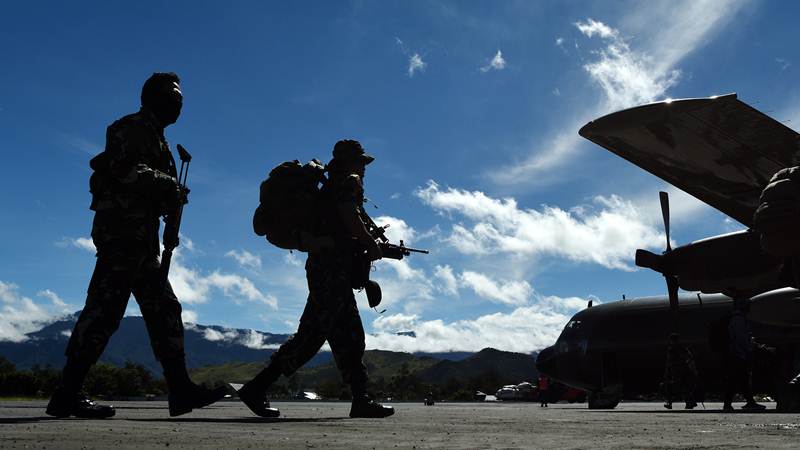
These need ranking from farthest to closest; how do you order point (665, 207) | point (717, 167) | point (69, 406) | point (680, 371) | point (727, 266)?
point (680, 371) → point (665, 207) → point (717, 167) → point (727, 266) → point (69, 406)

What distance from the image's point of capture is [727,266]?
34.7ft

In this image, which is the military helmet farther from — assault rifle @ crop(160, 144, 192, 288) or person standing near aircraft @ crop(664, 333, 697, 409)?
person standing near aircraft @ crop(664, 333, 697, 409)

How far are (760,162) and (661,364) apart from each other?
13.8 metres

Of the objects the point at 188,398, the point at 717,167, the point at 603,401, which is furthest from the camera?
the point at 603,401

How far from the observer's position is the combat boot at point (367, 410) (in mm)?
6660

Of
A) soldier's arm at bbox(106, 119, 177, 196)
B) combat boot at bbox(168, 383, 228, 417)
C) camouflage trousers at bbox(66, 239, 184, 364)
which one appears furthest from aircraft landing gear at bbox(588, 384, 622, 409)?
soldier's arm at bbox(106, 119, 177, 196)

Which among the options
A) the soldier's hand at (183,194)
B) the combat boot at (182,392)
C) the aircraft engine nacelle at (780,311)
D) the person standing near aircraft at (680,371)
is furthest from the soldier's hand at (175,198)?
the person standing near aircraft at (680,371)

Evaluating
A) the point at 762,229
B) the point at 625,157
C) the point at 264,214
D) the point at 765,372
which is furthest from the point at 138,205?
the point at 765,372

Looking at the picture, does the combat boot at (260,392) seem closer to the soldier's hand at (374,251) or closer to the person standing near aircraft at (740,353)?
the soldier's hand at (374,251)

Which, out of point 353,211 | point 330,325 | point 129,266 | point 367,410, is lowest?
point 367,410

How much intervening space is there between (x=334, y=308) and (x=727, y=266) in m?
6.61

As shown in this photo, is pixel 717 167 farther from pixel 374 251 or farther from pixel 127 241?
pixel 127 241

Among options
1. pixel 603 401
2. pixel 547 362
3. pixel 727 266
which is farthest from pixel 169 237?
pixel 547 362

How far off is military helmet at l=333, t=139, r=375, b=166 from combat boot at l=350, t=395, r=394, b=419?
2.33 meters
